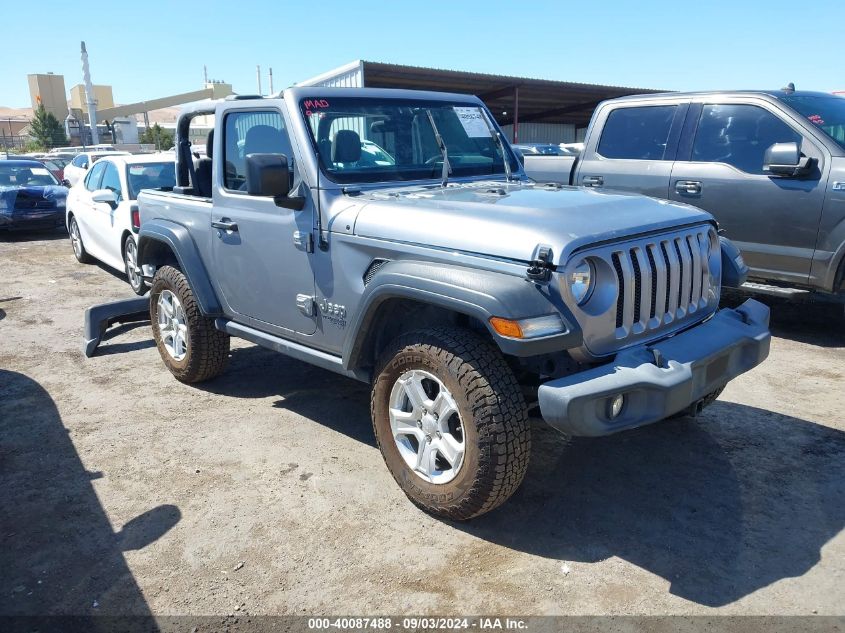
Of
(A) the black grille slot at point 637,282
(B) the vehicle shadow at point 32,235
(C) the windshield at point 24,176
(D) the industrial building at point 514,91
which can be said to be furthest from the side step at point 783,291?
(C) the windshield at point 24,176

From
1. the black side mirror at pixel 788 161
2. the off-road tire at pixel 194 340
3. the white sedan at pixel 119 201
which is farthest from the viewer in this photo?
the white sedan at pixel 119 201

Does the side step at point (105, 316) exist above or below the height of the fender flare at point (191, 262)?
below

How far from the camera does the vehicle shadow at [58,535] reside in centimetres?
282

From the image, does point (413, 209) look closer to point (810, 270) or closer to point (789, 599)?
point (789, 599)

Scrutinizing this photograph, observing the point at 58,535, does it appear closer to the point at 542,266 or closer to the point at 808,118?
the point at 542,266

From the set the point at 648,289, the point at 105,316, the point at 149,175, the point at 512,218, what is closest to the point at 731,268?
the point at 648,289

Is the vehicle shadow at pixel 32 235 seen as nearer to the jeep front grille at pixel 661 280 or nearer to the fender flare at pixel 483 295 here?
the fender flare at pixel 483 295

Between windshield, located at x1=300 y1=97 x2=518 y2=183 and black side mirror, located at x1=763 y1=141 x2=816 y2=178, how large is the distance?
2.43 meters

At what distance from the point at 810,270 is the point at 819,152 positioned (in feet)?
3.22

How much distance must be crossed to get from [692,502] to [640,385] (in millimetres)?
1052

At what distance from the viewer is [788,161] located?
5531mm

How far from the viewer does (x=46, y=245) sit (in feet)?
41.0

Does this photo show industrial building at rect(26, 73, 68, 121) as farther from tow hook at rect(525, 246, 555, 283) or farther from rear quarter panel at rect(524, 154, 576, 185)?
tow hook at rect(525, 246, 555, 283)

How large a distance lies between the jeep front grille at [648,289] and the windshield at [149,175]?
6.80m
